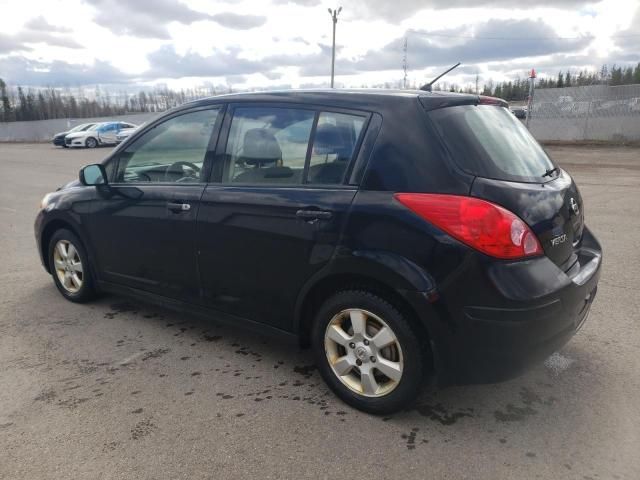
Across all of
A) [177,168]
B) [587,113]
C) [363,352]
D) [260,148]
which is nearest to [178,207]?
[177,168]

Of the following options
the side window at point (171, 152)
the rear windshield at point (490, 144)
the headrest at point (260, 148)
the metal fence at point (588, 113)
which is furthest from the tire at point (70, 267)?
the metal fence at point (588, 113)

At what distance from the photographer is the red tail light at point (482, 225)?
252cm

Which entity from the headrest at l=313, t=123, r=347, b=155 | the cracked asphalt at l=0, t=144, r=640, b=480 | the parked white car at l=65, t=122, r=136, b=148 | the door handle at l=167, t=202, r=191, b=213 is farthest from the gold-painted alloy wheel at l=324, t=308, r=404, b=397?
the parked white car at l=65, t=122, r=136, b=148

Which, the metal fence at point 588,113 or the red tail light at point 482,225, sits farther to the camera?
the metal fence at point 588,113

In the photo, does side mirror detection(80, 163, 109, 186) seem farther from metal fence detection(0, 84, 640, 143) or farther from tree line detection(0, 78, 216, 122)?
tree line detection(0, 78, 216, 122)

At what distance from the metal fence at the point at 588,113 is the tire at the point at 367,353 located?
22.1 metres

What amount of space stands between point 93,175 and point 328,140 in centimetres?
217

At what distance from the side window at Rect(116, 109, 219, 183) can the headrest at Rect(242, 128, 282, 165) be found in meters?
0.33

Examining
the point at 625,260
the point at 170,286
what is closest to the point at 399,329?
the point at 170,286

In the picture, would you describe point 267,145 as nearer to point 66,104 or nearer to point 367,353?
point 367,353

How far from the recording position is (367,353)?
9.51 feet

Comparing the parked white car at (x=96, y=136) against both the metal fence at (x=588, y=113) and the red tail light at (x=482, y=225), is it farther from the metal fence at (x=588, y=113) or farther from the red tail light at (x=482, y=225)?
the red tail light at (x=482, y=225)

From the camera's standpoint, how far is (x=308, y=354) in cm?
371

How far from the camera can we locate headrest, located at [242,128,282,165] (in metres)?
3.29
